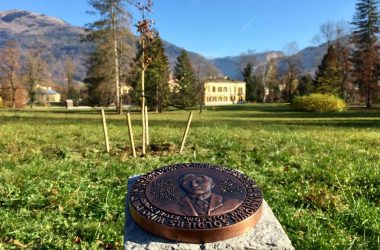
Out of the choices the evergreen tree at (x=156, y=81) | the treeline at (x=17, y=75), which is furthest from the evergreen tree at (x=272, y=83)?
the treeline at (x=17, y=75)

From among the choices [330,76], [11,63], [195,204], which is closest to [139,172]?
[195,204]

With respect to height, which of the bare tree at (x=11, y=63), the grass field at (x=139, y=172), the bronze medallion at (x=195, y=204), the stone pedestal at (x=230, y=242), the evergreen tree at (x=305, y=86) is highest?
the bare tree at (x=11, y=63)

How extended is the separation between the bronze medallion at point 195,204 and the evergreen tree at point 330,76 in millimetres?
52186

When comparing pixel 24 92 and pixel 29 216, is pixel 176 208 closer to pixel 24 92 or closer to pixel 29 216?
pixel 29 216

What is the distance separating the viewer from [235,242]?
329cm

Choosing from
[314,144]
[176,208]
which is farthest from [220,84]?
[176,208]

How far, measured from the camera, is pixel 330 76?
5878 centimetres

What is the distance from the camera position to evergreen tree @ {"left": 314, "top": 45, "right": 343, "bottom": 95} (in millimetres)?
53275

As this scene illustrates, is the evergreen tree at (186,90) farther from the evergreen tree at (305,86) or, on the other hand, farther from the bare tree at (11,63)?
the bare tree at (11,63)

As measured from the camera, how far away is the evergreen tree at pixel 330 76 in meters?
53.3

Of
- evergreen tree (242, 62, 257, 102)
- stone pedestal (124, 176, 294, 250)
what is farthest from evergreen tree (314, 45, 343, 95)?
stone pedestal (124, 176, 294, 250)

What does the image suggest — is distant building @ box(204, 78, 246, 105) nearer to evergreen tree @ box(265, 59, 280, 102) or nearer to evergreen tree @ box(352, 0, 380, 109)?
evergreen tree @ box(265, 59, 280, 102)

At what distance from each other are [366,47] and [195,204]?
2161 inches

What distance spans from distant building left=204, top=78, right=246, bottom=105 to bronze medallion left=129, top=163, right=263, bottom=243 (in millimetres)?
103551
